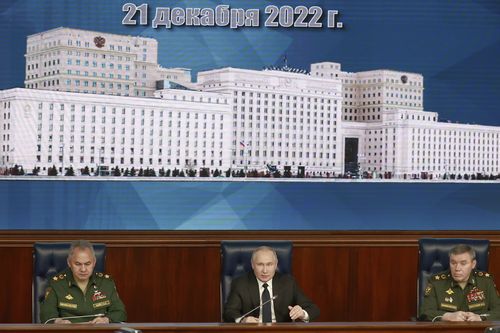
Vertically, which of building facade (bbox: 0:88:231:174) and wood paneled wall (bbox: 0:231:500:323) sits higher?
building facade (bbox: 0:88:231:174)

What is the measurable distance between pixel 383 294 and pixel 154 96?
2284mm

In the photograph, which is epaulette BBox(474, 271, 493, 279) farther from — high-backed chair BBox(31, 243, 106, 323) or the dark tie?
high-backed chair BBox(31, 243, 106, 323)

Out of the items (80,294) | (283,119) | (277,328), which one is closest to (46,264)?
(80,294)

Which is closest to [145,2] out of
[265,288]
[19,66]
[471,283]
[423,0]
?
[19,66]

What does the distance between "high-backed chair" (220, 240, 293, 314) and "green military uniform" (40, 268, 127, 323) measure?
0.59 m

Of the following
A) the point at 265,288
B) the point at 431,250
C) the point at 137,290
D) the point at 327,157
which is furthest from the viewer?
the point at 327,157

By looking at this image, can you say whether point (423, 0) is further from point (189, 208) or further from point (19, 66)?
point (19, 66)

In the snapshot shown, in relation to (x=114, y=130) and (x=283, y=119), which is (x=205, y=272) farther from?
(x=283, y=119)

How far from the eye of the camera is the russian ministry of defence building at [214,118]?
17.7 ft

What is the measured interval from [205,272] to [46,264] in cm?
143

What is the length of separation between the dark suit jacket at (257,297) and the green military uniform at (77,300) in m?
0.57

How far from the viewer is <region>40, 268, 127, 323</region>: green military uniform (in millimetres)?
3521

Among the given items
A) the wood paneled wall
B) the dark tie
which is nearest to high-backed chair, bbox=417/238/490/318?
the dark tie

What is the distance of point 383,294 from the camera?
16.6ft
